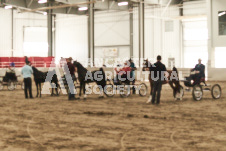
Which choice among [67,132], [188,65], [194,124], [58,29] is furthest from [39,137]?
[58,29]

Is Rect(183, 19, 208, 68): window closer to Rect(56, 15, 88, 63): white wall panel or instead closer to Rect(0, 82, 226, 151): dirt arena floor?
Rect(56, 15, 88, 63): white wall panel

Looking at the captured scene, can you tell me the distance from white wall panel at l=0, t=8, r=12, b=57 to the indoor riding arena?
4.6 inches

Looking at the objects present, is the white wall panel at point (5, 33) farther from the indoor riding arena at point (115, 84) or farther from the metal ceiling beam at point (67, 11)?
the metal ceiling beam at point (67, 11)

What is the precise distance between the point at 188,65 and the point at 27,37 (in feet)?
65.2

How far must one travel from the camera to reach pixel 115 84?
15414 millimetres

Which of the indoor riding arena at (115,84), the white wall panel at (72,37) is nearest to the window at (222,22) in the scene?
the indoor riding arena at (115,84)

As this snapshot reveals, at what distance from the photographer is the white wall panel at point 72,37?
4288 centimetres

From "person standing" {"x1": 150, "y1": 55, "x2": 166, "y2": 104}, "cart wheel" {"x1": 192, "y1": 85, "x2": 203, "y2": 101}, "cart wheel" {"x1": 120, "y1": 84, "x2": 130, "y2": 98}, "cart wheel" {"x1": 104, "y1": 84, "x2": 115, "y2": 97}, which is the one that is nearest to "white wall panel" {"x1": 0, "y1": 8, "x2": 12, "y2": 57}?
"cart wheel" {"x1": 104, "y1": 84, "x2": 115, "y2": 97}

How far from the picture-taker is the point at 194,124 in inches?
327

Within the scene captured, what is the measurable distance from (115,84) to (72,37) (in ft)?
96.6

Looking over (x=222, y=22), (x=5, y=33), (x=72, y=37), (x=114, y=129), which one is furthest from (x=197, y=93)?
(x=72, y=37)

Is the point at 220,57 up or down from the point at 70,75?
up

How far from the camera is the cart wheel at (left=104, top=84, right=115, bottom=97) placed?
1559cm

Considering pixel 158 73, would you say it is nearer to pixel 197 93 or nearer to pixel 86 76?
pixel 197 93
